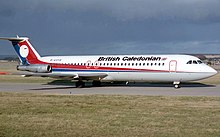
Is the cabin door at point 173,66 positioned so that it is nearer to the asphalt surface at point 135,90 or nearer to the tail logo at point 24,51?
the asphalt surface at point 135,90

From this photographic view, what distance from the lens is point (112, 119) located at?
40.6 ft

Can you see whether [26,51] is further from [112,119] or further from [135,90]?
[112,119]

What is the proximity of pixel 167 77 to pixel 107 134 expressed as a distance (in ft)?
60.2

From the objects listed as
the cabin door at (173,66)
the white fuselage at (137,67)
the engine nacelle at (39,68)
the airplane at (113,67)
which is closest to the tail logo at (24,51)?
the airplane at (113,67)

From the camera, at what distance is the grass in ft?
33.5

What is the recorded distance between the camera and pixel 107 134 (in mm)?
9922

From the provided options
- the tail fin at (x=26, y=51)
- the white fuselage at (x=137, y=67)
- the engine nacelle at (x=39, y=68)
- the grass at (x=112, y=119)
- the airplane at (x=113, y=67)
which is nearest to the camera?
the grass at (x=112, y=119)

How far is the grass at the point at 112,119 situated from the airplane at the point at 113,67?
10.6 metres

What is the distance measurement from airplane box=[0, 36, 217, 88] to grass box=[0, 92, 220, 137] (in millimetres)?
10604

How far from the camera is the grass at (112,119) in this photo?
1022 cm

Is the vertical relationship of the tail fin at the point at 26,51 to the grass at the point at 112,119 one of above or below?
above

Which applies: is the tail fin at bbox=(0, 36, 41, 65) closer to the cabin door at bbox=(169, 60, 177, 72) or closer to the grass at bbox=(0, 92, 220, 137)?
the cabin door at bbox=(169, 60, 177, 72)

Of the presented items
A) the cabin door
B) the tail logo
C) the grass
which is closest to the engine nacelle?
the tail logo

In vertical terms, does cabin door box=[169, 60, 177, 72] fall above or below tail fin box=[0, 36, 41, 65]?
below
